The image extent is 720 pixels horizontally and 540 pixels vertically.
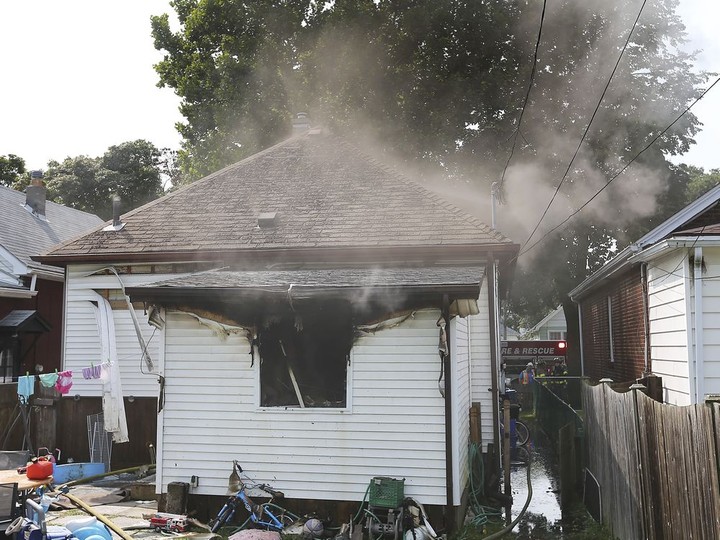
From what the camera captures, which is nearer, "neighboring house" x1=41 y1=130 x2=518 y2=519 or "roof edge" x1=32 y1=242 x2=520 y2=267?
"neighboring house" x1=41 y1=130 x2=518 y2=519

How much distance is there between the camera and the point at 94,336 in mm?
13570

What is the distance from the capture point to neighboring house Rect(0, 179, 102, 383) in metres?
16.9

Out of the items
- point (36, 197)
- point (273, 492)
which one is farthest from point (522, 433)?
point (36, 197)

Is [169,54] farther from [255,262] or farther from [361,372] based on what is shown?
[361,372]

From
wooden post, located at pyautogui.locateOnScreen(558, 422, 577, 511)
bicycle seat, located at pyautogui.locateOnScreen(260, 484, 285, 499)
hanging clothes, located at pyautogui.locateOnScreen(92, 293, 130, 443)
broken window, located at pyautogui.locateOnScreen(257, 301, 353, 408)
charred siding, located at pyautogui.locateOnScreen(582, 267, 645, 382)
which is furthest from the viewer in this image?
charred siding, located at pyautogui.locateOnScreen(582, 267, 645, 382)

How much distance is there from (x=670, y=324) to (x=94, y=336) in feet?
36.0

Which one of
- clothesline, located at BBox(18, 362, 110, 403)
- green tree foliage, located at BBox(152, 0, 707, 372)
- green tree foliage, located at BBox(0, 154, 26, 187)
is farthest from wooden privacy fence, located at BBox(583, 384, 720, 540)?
green tree foliage, located at BBox(0, 154, 26, 187)

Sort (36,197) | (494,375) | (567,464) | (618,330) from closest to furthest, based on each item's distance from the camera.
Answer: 1. (567,464)
2. (494,375)
3. (618,330)
4. (36,197)

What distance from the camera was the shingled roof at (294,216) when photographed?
12.3 m

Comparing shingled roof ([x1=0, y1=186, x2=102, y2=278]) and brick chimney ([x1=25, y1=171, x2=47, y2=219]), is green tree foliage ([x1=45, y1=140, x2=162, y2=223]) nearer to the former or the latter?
shingled roof ([x1=0, y1=186, x2=102, y2=278])

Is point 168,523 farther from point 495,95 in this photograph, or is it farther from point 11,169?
point 11,169

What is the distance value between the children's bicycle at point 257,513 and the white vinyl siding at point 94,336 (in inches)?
178

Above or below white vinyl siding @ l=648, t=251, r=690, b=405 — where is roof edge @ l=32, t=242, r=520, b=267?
above

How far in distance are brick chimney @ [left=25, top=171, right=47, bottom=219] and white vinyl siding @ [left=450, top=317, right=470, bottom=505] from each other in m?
17.6
